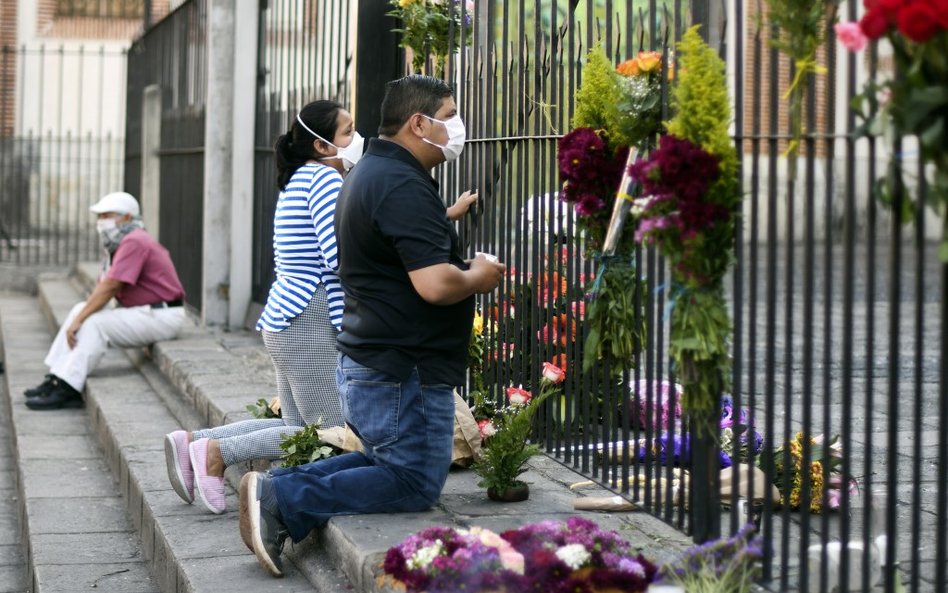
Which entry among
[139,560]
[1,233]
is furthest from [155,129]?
[139,560]

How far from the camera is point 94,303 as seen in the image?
9.94m

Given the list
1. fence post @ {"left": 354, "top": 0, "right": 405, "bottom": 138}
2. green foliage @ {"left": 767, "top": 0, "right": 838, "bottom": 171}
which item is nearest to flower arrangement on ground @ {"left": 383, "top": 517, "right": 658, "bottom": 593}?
green foliage @ {"left": 767, "top": 0, "right": 838, "bottom": 171}

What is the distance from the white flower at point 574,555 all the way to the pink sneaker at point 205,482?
2379 mm

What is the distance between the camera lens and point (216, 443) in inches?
235

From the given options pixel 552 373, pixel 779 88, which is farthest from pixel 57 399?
pixel 779 88

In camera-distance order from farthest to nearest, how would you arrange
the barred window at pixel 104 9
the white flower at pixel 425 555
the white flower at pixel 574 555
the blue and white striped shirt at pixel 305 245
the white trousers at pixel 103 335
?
the barred window at pixel 104 9 < the white trousers at pixel 103 335 < the blue and white striped shirt at pixel 305 245 < the white flower at pixel 425 555 < the white flower at pixel 574 555

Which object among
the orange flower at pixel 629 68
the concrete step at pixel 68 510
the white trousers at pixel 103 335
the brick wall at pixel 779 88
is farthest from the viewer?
the white trousers at pixel 103 335

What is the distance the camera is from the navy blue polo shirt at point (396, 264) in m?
4.78

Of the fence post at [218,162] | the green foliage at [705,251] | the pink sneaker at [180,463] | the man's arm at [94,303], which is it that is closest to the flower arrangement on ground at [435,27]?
the pink sneaker at [180,463]

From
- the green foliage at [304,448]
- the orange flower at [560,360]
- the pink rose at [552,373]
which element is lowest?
the green foliage at [304,448]

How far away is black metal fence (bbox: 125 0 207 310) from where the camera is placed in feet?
40.5

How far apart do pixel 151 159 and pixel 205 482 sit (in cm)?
1018

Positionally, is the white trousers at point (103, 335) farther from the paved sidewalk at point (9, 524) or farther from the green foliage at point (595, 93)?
the green foliage at point (595, 93)

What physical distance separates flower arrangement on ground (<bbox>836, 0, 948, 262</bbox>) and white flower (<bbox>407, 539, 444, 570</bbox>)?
1676 mm
